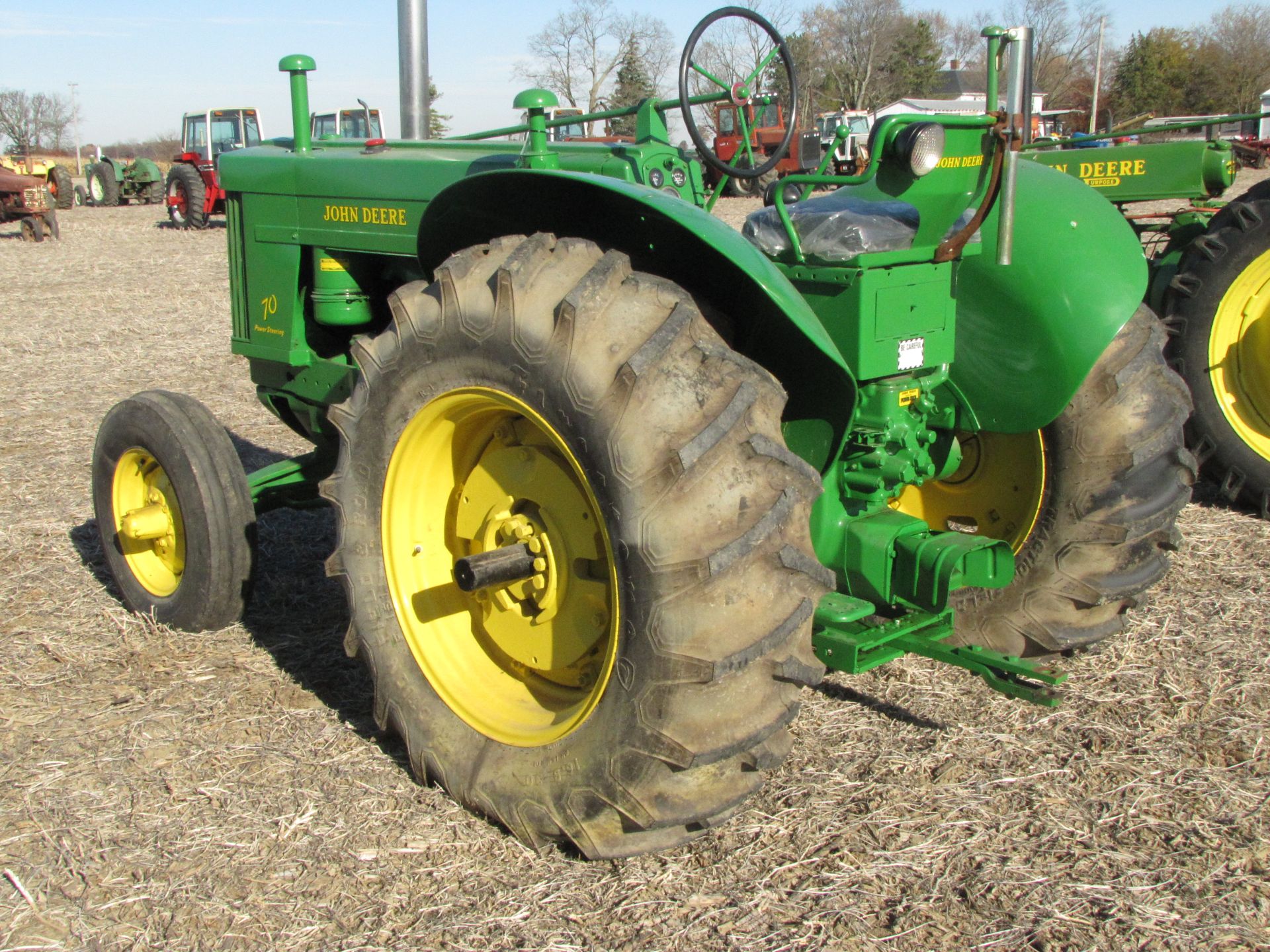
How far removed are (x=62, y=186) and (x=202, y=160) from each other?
A: 4.72 meters

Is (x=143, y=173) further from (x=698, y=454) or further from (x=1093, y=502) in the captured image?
(x=698, y=454)

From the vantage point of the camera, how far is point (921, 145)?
2.41m

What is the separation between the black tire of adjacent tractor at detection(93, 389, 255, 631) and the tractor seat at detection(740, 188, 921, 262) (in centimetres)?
185

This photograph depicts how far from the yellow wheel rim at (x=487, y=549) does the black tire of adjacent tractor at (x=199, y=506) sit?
1133 millimetres

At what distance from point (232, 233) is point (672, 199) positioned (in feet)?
7.55

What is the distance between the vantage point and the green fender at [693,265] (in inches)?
97.2

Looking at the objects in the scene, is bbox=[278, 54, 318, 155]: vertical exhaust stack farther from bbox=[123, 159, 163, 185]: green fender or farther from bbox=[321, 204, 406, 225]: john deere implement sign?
bbox=[123, 159, 163, 185]: green fender

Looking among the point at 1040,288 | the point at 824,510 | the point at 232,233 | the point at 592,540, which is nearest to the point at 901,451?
the point at 824,510

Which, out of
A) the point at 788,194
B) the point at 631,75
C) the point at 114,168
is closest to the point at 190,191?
the point at 114,168

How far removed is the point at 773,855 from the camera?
8.13 ft

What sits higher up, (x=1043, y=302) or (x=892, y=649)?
(x=1043, y=302)

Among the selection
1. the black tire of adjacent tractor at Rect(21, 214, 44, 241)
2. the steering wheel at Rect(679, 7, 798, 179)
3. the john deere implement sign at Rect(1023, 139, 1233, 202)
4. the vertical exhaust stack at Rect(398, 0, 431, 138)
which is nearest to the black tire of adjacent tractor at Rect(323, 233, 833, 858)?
the steering wheel at Rect(679, 7, 798, 179)

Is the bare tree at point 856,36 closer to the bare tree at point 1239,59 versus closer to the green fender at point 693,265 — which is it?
the bare tree at point 1239,59

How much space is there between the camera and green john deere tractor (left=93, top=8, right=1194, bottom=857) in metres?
2.13
